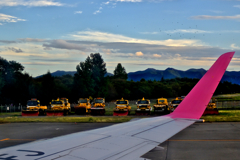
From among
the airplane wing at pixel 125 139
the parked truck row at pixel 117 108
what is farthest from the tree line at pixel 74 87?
the airplane wing at pixel 125 139

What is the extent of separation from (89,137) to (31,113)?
33.7 meters

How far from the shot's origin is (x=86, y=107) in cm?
3997

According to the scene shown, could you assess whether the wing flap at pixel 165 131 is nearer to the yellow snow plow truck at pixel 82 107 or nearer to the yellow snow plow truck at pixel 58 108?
the yellow snow plow truck at pixel 58 108

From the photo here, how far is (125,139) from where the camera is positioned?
5062mm

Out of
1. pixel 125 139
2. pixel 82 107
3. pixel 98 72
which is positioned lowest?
pixel 82 107

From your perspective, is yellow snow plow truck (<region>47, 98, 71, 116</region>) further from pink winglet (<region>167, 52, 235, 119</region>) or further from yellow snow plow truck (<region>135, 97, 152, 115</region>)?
pink winglet (<region>167, 52, 235, 119</region>)

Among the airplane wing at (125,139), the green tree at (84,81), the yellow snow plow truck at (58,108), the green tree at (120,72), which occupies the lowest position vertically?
the yellow snow plow truck at (58,108)

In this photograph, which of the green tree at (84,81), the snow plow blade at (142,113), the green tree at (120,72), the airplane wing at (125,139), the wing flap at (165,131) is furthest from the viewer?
the green tree at (120,72)

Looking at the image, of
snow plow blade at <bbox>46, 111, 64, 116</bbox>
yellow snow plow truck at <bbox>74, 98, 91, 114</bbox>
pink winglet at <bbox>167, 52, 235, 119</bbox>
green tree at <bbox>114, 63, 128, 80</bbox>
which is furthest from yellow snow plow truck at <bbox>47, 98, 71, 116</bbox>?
green tree at <bbox>114, 63, 128, 80</bbox>

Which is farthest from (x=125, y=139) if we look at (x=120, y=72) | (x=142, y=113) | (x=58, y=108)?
(x=120, y=72)

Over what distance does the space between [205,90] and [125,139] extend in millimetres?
2108

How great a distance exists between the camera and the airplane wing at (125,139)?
3.96 m

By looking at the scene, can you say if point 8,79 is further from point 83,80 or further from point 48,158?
point 48,158

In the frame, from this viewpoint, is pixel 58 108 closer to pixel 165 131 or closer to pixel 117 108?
pixel 117 108
